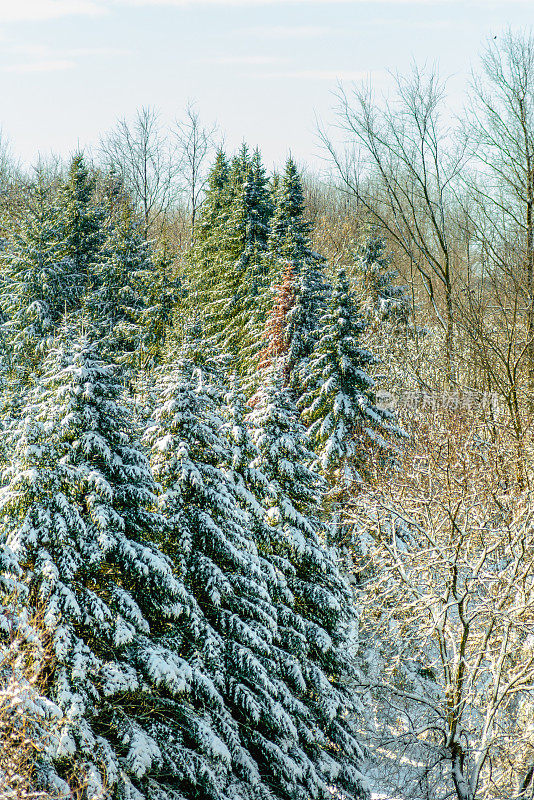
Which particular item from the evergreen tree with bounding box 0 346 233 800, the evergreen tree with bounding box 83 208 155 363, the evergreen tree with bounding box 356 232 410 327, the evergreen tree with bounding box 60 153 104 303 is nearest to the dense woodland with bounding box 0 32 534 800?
the evergreen tree with bounding box 0 346 233 800

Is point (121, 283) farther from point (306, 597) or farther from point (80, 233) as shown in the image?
point (306, 597)

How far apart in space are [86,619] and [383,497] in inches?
430

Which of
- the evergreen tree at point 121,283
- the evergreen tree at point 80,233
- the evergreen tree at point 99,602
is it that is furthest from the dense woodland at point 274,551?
the evergreen tree at point 80,233

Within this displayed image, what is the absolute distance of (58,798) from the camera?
25.2ft

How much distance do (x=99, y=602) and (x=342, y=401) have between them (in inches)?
490

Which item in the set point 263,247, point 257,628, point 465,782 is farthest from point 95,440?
point 263,247

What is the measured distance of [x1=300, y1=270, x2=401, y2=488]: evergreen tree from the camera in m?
20.4

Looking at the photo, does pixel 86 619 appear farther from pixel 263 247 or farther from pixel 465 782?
pixel 263 247

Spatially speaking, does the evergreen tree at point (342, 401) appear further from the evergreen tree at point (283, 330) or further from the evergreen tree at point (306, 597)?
the evergreen tree at point (306, 597)

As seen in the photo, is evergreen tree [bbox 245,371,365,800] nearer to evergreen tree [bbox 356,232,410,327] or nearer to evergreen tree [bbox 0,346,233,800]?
evergreen tree [bbox 0,346,233,800]

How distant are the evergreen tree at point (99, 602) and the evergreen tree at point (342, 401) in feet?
32.7

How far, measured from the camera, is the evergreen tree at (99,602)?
8.63m

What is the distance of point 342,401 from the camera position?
2056 cm

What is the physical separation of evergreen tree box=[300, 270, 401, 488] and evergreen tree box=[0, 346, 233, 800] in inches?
393
